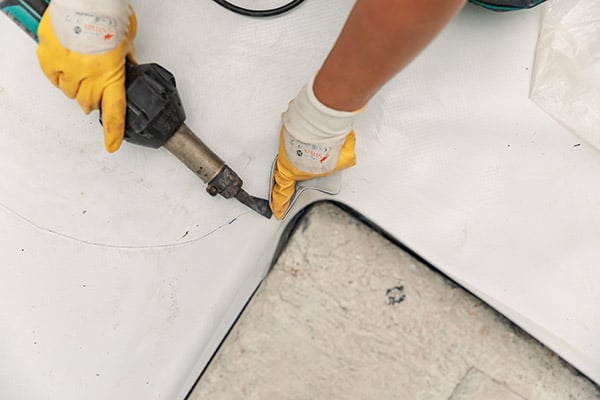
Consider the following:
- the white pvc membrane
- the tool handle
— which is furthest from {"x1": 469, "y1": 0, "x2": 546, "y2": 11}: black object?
the tool handle

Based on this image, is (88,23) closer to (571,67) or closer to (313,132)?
(313,132)

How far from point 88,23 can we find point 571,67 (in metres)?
0.69

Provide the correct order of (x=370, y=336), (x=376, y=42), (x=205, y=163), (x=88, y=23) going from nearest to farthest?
(x=376, y=42), (x=88, y=23), (x=205, y=163), (x=370, y=336)

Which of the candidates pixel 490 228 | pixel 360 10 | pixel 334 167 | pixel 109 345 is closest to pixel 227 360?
pixel 109 345

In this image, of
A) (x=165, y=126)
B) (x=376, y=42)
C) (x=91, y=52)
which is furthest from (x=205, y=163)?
(x=376, y=42)

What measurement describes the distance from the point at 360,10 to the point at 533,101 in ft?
1.53

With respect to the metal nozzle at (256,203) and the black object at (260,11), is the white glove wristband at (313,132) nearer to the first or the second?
the metal nozzle at (256,203)

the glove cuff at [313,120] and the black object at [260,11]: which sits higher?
the black object at [260,11]

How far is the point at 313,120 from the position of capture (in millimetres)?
641

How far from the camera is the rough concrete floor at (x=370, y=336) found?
0.81m

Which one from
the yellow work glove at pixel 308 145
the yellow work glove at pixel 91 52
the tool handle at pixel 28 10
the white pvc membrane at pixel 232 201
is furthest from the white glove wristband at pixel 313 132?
the tool handle at pixel 28 10

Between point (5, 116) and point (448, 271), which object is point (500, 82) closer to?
point (448, 271)

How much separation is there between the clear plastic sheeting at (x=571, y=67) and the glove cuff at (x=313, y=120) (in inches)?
14.4

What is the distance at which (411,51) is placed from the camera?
489mm
